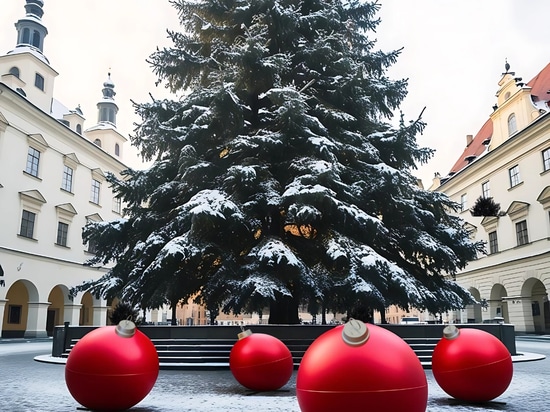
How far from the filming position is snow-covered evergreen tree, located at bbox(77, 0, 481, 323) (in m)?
13.7

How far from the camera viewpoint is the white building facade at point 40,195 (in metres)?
29.2

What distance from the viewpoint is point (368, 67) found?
64.6ft

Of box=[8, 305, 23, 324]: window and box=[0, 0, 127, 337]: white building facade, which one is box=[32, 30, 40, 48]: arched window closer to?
box=[0, 0, 127, 337]: white building facade

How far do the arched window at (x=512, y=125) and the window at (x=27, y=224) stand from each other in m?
33.3

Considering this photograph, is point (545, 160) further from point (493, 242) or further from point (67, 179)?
point (67, 179)

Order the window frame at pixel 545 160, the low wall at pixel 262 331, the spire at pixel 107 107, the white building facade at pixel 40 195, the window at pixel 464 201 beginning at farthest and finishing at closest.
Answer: the spire at pixel 107 107 → the window at pixel 464 201 → the window frame at pixel 545 160 → the white building facade at pixel 40 195 → the low wall at pixel 262 331

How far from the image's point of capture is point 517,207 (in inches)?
1346

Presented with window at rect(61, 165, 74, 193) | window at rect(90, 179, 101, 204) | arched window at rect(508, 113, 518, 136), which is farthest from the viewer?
window at rect(90, 179, 101, 204)

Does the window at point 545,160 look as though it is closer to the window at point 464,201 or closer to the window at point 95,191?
the window at point 464,201

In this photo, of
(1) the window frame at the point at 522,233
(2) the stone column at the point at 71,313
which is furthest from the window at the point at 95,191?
(1) the window frame at the point at 522,233

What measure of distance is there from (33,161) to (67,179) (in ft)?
14.0

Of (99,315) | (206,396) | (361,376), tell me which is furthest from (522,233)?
(361,376)

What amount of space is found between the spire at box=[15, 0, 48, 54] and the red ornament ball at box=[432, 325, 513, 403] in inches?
1510

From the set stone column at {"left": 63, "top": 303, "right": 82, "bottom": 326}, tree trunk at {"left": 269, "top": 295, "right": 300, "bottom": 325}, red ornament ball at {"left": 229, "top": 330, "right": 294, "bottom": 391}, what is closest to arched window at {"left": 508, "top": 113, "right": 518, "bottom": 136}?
tree trunk at {"left": 269, "top": 295, "right": 300, "bottom": 325}
